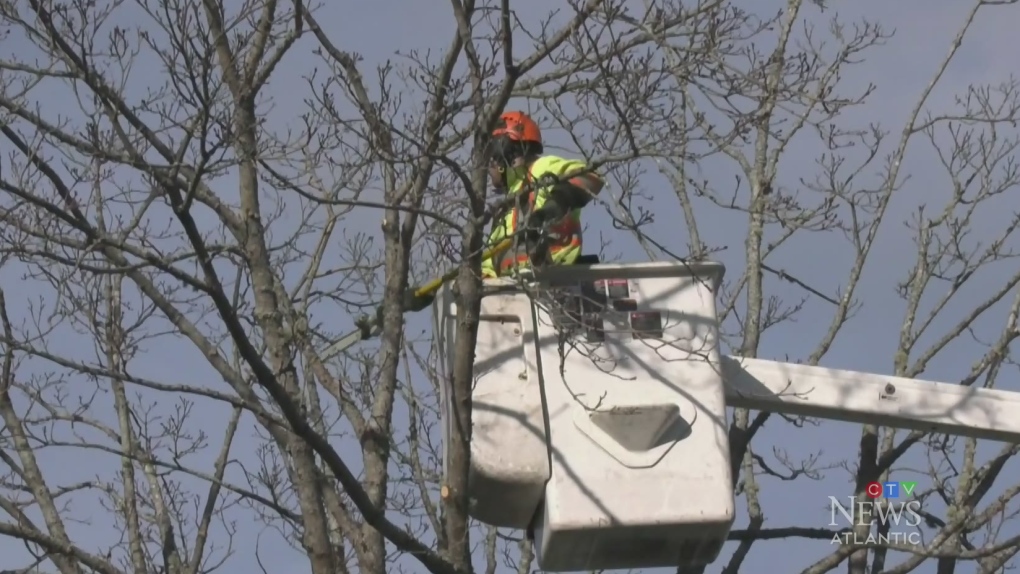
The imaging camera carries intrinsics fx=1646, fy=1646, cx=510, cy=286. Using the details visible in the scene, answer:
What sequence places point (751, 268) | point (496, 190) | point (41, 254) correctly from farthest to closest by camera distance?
point (751, 268), point (496, 190), point (41, 254)

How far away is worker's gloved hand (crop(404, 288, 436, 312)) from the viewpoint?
646cm

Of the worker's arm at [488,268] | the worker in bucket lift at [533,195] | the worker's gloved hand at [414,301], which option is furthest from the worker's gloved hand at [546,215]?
the worker's gloved hand at [414,301]

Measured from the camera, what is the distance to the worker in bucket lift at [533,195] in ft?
17.5

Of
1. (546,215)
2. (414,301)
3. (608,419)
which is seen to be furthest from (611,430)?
(414,301)

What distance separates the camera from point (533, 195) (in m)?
5.43

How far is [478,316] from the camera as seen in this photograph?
5336 millimetres

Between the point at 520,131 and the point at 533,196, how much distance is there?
0.59 m

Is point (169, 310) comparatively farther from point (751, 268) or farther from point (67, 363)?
point (751, 268)

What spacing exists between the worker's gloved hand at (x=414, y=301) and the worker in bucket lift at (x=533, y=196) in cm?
64

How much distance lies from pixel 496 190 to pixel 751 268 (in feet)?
8.08

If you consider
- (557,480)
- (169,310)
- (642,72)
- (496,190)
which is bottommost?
(557,480)

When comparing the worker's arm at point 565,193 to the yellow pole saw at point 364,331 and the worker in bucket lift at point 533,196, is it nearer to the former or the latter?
the worker in bucket lift at point 533,196

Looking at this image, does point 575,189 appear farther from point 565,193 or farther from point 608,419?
point 608,419

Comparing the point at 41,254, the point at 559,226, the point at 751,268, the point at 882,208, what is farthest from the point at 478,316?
the point at 882,208
